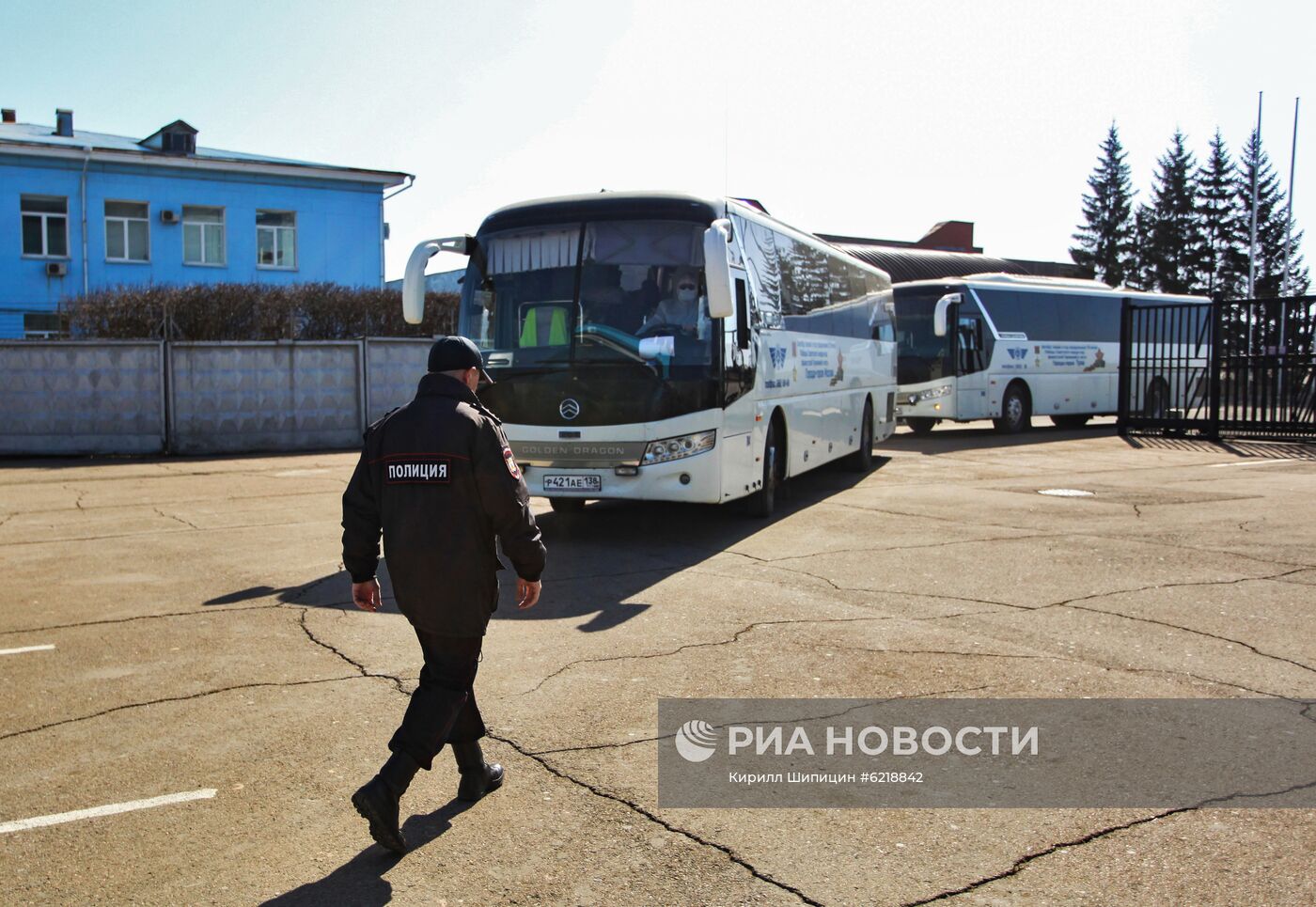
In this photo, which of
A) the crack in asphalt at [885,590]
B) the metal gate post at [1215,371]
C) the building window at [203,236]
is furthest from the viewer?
the building window at [203,236]

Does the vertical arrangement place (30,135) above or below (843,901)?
above

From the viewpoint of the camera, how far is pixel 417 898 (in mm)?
3559

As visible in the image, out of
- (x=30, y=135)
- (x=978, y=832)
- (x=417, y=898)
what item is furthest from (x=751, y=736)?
(x=30, y=135)

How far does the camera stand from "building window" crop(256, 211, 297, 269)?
113ft

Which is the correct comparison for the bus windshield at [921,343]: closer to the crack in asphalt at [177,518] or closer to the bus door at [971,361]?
the bus door at [971,361]

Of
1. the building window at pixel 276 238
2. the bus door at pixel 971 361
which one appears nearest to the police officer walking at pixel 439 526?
the bus door at pixel 971 361

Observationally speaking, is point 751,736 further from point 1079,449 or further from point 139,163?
point 139,163

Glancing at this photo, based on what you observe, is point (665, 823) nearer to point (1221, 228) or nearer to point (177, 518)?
point (177, 518)

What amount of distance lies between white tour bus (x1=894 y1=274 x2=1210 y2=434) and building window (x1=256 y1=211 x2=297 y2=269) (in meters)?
18.8

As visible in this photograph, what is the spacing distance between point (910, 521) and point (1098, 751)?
6.94 meters

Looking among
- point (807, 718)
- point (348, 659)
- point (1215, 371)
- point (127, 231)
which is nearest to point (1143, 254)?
point (1215, 371)

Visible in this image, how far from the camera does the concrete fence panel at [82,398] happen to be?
20.4m

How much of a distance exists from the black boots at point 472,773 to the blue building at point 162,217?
90.5 ft

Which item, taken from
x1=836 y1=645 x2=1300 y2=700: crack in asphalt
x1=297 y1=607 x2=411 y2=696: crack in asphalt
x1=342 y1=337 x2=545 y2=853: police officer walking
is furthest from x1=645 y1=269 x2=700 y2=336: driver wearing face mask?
x1=342 y1=337 x2=545 y2=853: police officer walking
